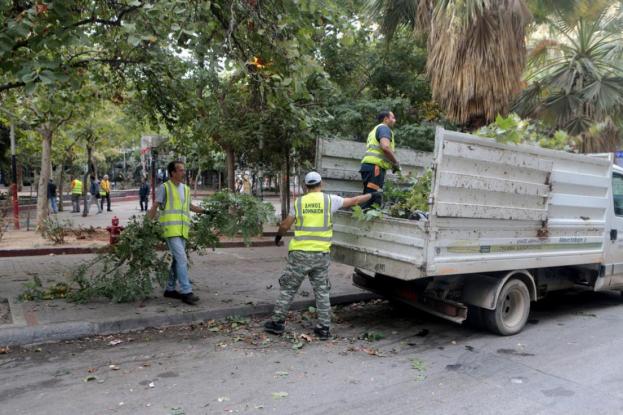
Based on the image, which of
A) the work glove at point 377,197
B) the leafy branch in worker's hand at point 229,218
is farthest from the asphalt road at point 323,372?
the work glove at point 377,197

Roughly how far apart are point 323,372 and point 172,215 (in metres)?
2.84

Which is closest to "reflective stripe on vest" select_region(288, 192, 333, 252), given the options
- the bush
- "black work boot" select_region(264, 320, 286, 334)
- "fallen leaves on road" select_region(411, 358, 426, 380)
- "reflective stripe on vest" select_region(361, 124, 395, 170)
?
"black work boot" select_region(264, 320, 286, 334)

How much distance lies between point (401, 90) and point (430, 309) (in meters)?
7.08

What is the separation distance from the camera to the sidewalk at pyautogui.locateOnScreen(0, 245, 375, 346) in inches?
212

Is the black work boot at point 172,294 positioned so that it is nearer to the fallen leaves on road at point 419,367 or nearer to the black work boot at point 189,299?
the black work boot at point 189,299

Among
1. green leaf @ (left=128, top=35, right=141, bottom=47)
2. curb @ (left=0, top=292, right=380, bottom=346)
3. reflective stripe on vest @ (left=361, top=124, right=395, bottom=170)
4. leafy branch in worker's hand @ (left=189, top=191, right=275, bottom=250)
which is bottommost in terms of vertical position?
curb @ (left=0, top=292, right=380, bottom=346)

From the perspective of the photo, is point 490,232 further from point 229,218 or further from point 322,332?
point 229,218

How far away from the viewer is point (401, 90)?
1166 centimetres

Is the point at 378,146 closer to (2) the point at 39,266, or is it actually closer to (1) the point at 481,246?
(1) the point at 481,246

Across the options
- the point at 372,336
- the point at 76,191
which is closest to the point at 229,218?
the point at 372,336

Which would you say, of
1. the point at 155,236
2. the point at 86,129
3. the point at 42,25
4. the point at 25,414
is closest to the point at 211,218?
the point at 155,236

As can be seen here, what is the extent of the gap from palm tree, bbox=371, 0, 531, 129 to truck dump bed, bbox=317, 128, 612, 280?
2.35 m

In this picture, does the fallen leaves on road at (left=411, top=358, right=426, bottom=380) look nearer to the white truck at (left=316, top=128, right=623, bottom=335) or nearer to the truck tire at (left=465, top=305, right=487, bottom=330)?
the white truck at (left=316, top=128, right=623, bottom=335)

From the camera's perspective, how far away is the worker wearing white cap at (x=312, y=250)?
17.6ft
